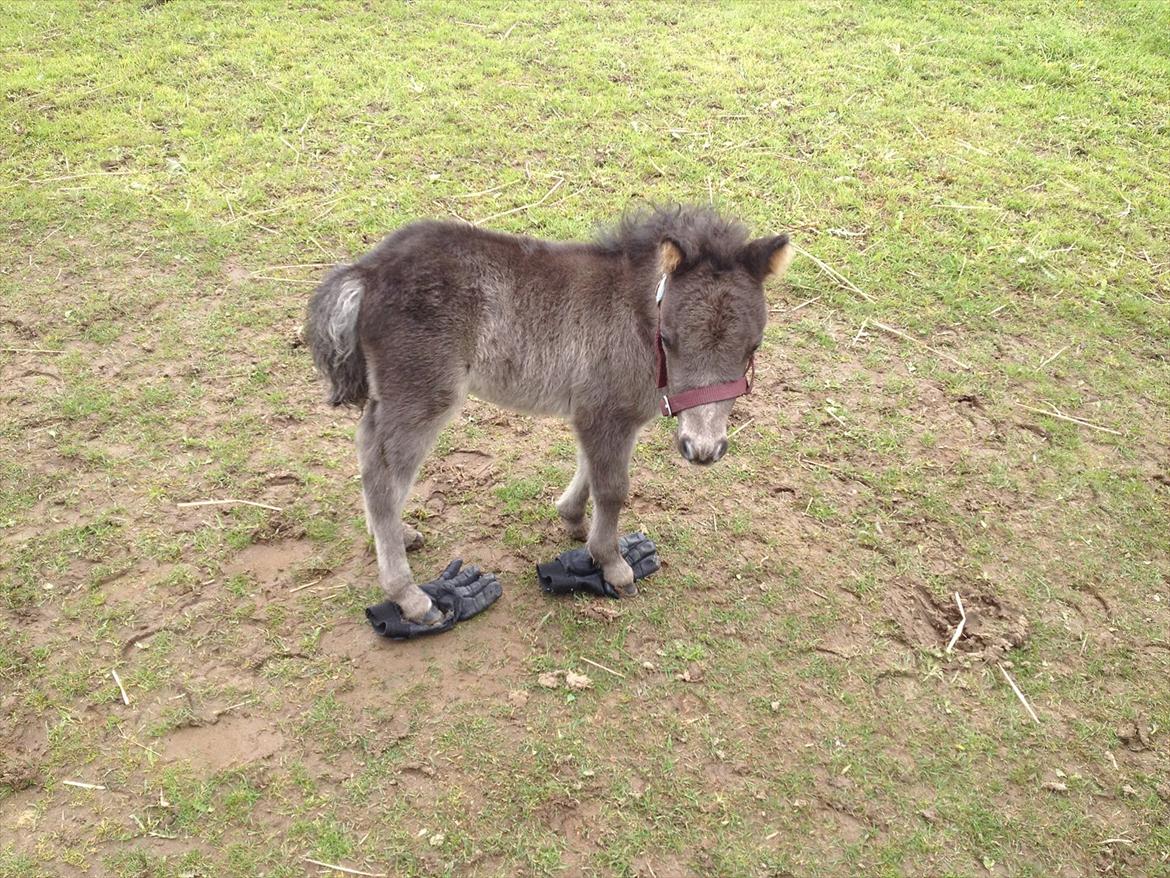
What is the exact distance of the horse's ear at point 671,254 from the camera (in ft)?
13.3

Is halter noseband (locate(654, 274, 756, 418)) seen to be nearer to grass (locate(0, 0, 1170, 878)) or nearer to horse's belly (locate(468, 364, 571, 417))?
horse's belly (locate(468, 364, 571, 417))

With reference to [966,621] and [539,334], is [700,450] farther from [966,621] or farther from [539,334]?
[966,621]

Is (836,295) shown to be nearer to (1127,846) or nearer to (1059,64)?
(1127,846)

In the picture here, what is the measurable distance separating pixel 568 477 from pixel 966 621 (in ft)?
8.77

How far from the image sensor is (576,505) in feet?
17.1

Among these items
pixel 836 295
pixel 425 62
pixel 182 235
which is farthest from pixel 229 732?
pixel 425 62

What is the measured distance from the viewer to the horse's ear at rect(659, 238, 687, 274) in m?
4.06

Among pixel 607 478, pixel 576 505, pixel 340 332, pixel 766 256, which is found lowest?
pixel 576 505

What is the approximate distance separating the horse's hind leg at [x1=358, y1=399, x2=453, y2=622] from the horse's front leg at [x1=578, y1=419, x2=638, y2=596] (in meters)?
0.83

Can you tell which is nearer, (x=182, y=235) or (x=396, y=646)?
(x=396, y=646)

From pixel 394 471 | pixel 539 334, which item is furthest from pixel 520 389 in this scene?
pixel 394 471

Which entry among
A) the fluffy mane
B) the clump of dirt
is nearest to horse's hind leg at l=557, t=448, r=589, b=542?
the fluffy mane

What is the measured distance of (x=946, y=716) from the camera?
4.36 meters

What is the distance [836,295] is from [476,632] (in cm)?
442
